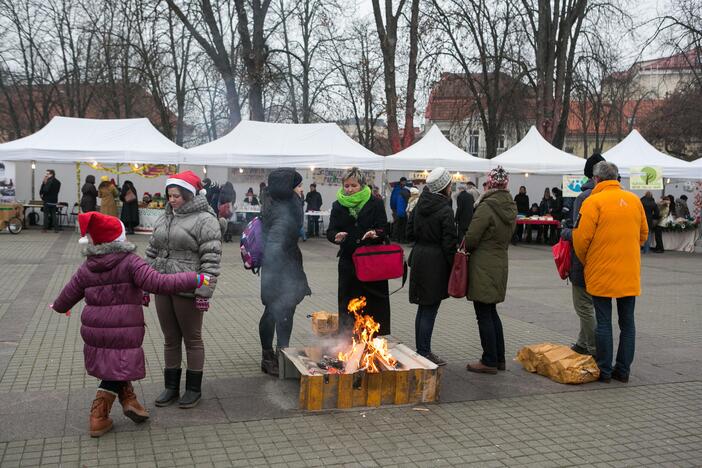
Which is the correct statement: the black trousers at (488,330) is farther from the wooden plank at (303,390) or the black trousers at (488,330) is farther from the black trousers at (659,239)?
→ the black trousers at (659,239)

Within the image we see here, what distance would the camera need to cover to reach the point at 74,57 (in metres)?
31.5

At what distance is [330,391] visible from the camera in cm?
452

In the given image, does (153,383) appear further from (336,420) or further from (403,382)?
(403,382)

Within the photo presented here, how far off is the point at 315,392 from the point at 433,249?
173 cm

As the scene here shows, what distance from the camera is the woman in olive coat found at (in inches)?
213

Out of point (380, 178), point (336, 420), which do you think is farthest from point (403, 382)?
point (380, 178)

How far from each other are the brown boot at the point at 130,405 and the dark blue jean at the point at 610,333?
12.1 ft

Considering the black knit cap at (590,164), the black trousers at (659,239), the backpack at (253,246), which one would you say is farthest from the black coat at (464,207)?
the black trousers at (659,239)

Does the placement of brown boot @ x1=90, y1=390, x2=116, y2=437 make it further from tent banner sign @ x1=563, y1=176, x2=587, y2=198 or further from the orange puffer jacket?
tent banner sign @ x1=563, y1=176, x2=587, y2=198

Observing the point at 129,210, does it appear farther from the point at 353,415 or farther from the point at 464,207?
the point at 353,415

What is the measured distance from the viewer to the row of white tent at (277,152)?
17766mm

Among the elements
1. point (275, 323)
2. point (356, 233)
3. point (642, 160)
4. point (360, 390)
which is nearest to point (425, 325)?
point (356, 233)

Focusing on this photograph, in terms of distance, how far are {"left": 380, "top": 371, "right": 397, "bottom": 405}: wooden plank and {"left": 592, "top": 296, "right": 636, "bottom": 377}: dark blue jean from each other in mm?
1943

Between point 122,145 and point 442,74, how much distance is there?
14198 millimetres
